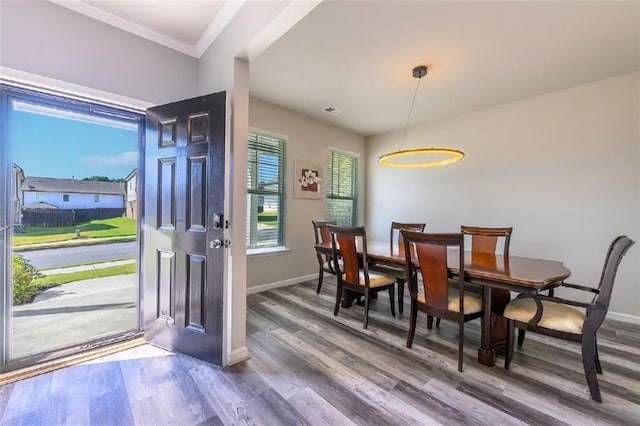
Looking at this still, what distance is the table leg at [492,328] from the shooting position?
6.73ft

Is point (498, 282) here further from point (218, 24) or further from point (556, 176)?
point (218, 24)

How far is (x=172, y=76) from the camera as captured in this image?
237 cm

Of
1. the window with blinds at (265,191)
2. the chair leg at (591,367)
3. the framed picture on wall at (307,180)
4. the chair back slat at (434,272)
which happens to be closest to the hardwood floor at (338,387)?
the chair leg at (591,367)

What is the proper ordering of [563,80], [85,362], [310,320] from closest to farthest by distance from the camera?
[85,362] < [310,320] < [563,80]

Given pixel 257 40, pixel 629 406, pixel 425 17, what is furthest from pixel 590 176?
pixel 257 40

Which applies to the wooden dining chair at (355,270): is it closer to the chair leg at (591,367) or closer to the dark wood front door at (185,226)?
the dark wood front door at (185,226)

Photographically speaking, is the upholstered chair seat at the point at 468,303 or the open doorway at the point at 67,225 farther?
the upholstered chair seat at the point at 468,303

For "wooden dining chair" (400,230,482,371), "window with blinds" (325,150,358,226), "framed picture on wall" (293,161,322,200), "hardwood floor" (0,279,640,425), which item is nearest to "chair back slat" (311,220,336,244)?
"framed picture on wall" (293,161,322,200)

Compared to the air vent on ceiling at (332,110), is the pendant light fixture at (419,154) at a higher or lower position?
lower

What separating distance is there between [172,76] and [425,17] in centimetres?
215

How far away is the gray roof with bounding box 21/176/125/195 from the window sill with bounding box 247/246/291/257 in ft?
5.72

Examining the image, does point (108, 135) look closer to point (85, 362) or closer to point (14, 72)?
point (14, 72)

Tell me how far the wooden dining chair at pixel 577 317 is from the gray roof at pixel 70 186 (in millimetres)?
3387

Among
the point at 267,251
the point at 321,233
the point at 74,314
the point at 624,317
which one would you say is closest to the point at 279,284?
the point at 267,251
